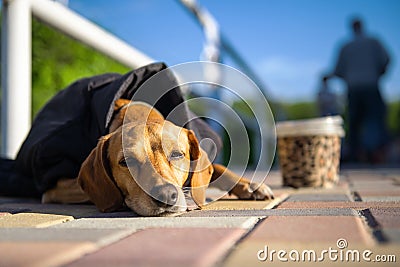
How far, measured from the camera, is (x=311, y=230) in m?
1.44

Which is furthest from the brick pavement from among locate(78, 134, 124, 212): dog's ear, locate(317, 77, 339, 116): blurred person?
locate(317, 77, 339, 116): blurred person

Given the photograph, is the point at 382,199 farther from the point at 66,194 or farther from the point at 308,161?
the point at 66,194

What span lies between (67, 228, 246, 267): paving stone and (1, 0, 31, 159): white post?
1.82m

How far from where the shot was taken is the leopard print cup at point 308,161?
11.4 ft

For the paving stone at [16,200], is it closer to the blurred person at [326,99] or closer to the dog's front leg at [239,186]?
the dog's front leg at [239,186]

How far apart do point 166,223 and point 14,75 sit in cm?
173

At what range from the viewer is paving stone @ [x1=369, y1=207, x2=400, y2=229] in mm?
1478

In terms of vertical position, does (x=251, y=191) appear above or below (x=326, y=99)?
above

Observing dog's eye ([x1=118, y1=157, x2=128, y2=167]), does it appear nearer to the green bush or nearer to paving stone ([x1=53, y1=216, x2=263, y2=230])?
paving stone ([x1=53, y1=216, x2=263, y2=230])

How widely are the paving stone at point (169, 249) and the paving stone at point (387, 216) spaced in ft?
1.23

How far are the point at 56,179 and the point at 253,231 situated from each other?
4.76ft

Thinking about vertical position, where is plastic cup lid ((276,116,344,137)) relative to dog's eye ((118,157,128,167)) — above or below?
below

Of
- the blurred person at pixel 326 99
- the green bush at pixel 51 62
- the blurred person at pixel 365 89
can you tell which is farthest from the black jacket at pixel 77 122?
the blurred person at pixel 326 99

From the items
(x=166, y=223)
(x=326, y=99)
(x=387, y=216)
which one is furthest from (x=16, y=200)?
(x=326, y=99)
